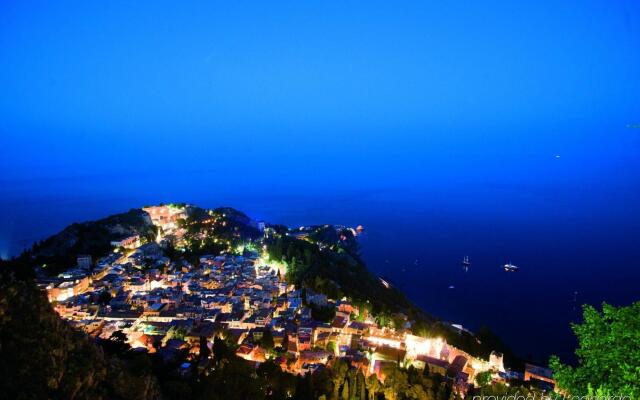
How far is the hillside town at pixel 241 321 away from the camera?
10.5 meters

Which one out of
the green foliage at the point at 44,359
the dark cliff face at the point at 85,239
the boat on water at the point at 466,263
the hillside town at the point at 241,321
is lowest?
the boat on water at the point at 466,263

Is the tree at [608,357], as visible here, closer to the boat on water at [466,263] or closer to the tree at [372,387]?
the tree at [372,387]

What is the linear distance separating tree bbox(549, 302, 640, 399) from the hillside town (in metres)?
4.36

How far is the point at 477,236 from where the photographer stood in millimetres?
32812

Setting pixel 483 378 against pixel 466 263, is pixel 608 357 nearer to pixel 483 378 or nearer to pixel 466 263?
pixel 483 378

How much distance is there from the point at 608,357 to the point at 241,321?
934 centimetres

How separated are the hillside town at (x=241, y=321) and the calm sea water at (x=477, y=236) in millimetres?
6953

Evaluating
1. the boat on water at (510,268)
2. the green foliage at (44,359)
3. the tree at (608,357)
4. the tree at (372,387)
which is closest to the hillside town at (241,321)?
the tree at (372,387)

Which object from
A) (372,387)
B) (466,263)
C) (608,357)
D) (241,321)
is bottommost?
(466,263)

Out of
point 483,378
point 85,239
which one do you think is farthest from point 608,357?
point 85,239

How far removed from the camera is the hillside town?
10539 mm

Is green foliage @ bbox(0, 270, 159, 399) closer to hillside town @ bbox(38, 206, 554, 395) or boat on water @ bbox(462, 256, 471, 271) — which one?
hillside town @ bbox(38, 206, 554, 395)

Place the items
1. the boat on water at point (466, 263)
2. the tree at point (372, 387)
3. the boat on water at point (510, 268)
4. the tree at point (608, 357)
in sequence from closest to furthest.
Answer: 1. the tree at point (608, 357)
2. the tree at point (372, 387)
3. the boat on water at point (510, 268)
4. the boat on water at point (466, 263)

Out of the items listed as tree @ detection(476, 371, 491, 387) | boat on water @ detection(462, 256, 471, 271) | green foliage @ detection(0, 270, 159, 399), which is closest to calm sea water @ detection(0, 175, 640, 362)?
boat on water @ detection(462, 256, 471, 271)
